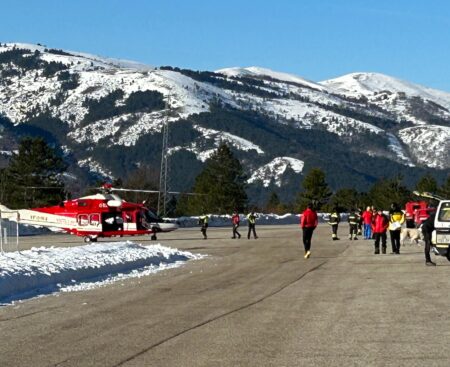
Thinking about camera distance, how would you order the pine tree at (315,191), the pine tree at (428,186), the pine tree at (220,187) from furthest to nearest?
the pine tree at (428,186) < the pine tree at (315,191) < the pine tree at (220,187)

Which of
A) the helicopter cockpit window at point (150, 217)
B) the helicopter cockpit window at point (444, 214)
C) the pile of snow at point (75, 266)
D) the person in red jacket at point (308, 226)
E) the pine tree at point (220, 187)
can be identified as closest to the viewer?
the pile of snow at point (75, 266)

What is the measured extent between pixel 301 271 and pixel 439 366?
13.9 meters

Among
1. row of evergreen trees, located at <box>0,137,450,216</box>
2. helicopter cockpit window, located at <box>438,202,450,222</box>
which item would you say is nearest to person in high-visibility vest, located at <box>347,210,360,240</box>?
helicopter cockpit window, located at <box>438,202,450,222</box>

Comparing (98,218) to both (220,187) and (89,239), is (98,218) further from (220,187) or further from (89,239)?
(220,187)

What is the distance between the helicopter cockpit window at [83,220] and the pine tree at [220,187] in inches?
2525

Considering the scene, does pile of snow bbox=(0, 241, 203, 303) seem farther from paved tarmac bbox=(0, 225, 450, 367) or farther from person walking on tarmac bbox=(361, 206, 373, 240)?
person walking on tarmac bbox=(361, 206, 373, 240)

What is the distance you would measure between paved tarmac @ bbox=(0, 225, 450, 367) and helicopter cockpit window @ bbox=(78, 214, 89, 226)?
74.6ft

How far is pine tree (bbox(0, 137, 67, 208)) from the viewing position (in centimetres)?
8712

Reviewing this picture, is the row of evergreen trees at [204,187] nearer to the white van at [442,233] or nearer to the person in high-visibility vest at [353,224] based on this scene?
the person in high-visibility vest at [353,224]

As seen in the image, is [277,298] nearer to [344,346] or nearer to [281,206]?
[344,346]

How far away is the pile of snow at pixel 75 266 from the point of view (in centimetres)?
1812

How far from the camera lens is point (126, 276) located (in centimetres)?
2225

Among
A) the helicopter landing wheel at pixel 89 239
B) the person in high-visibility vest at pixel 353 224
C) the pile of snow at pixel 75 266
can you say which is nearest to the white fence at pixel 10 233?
the pile of snow at pixel 75 266

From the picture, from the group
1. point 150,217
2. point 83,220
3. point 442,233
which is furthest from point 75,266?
point 150,217
